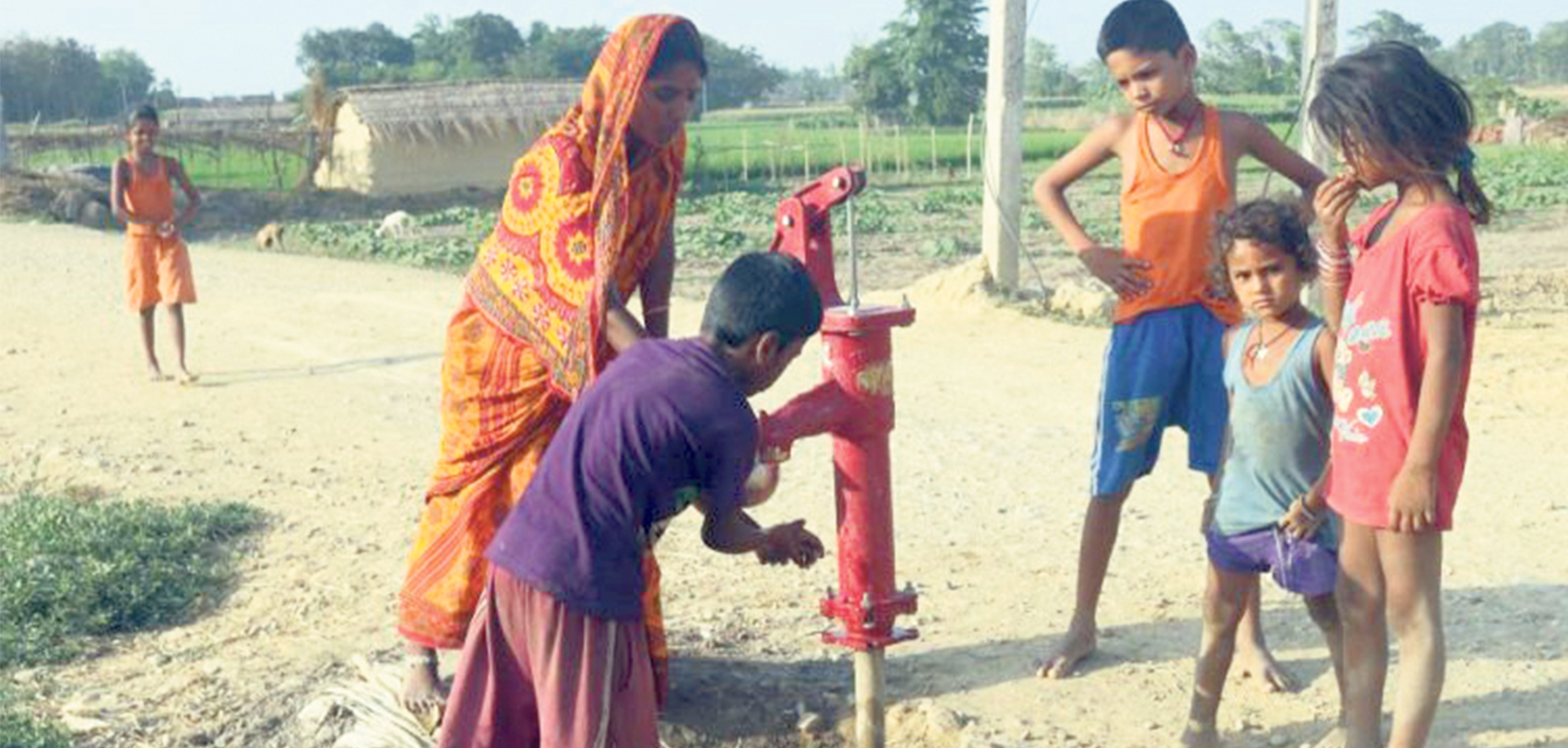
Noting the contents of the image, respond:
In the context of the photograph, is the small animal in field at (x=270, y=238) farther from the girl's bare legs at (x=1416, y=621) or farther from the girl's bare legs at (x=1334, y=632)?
the girl's bare legs at (x=1416, y=621)

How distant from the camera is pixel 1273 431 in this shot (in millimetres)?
3512

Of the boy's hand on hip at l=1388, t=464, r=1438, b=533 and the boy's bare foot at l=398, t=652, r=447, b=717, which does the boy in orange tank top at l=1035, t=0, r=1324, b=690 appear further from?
the boy's bare foot at l=398, t=652, r=447, b=717

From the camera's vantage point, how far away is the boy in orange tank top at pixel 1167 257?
13.3 feet

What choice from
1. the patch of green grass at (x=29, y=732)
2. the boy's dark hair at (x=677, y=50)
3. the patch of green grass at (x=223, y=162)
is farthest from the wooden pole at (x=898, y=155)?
the boy's dark hair at (x=677, y=50)

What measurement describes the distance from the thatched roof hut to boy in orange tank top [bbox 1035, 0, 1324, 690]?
2402cm

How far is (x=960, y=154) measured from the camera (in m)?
37.2

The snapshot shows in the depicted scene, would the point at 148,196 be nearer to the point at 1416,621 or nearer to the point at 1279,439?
the point at 1279,439

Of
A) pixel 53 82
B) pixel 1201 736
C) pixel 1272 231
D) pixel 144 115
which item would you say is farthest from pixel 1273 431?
pixel 53 82

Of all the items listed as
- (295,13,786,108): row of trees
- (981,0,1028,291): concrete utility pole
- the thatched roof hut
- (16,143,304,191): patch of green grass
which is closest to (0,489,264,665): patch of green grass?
(981,0,1028,291): concrete utility pole

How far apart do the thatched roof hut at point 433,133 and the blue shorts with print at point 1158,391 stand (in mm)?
24044

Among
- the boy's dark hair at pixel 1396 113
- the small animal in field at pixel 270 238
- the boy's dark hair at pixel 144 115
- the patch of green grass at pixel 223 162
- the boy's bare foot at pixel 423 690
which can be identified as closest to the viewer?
the boy's dark hair at pixel 1396 113

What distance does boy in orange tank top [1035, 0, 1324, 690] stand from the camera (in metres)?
4.04

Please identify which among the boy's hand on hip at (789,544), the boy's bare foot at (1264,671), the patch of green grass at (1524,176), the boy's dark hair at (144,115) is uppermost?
the boy's dark hair at (144,115)

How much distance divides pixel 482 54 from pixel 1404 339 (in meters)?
71.6
